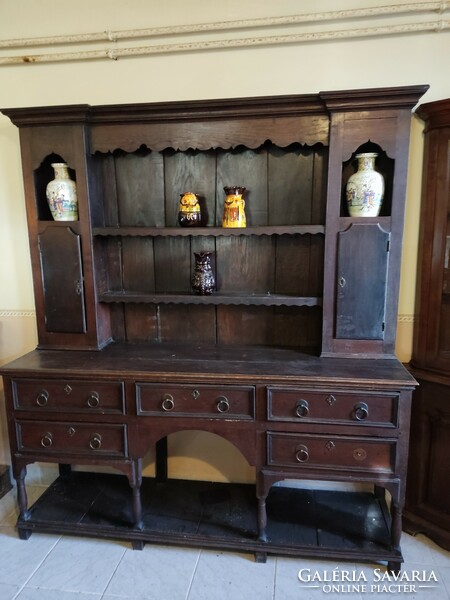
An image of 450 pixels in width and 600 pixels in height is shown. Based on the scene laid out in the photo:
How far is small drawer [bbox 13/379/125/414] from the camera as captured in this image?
66.3 inches

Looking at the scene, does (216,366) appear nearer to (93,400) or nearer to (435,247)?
(93,400)

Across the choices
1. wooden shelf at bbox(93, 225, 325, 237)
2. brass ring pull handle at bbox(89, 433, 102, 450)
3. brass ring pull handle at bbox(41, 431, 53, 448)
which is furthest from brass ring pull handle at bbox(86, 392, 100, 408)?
wooden shelf at bbox(93, 225, 325, 237)

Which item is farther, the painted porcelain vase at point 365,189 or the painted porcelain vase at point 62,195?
the painted porcelain vase at point 62,195

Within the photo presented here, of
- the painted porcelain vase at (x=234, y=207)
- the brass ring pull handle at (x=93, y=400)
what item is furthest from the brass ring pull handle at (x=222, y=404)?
the painted porcelain vase at (x=234, y=207)

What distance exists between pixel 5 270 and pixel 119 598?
5.43 feet

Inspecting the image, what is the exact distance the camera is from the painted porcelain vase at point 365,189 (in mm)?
1643

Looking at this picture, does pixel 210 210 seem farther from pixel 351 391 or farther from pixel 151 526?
pixel 151 526

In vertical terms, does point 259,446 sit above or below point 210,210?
below

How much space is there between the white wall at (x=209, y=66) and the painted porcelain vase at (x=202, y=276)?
77 centimetres

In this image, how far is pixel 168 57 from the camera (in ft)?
Answer: 6.20

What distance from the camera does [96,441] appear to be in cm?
172

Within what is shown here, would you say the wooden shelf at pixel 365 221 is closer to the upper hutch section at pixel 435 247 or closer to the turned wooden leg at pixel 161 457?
the upper hutch section at pixel 435 247

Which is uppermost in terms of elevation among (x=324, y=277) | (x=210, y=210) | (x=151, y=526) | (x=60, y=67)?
(x=60, y=67)

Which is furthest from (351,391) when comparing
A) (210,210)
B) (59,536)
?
(59,536)
